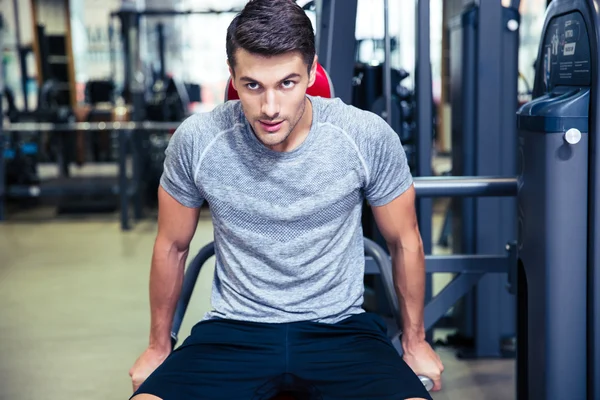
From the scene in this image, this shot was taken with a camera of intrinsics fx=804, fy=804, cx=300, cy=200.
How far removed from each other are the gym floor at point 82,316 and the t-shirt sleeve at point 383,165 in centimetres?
A: 133

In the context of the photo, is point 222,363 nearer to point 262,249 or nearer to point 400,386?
point 262,249

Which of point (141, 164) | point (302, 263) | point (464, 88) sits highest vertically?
point (464, 88)

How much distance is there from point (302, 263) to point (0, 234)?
492 centimetres

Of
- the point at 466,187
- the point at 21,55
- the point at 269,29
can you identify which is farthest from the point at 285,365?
the point at 21,55

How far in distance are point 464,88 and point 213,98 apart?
741 cm

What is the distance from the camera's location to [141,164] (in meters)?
6.46

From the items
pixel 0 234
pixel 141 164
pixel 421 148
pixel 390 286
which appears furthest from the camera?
pixel 141 164

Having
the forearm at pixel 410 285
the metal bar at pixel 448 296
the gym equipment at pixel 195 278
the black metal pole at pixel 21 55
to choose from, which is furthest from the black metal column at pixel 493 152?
the black metal pole at pixel 21 55

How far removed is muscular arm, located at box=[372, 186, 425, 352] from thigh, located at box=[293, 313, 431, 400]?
0.08m

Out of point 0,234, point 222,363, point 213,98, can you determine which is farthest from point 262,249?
point 213,98

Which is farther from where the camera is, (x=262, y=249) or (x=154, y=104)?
(x=154, y=104)

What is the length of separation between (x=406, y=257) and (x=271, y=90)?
455 mm

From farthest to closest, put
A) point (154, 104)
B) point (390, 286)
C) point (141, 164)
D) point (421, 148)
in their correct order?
1. point (154, 104)
2. point (141, 164)
3. point (421, 148)
4. point (390, 286)

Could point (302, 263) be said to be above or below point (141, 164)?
above
